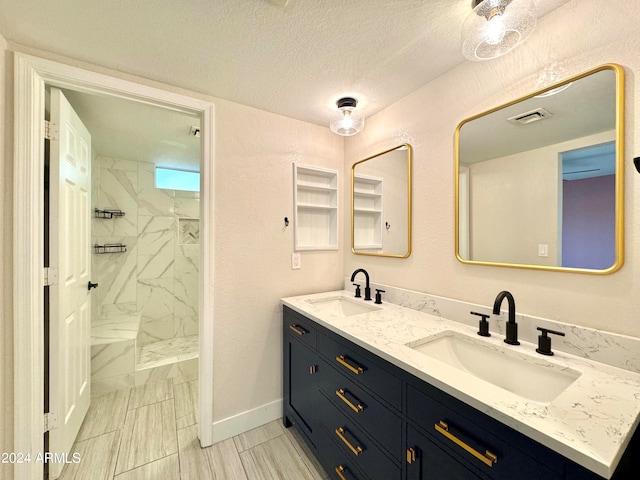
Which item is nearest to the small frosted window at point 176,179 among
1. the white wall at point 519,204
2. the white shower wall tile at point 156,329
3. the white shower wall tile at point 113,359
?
the white shower wall tile at point 156,329

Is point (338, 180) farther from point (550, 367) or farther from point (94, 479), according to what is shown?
point (94, 479)

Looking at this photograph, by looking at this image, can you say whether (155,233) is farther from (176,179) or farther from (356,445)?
(356,445)

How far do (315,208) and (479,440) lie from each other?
175 centimetres

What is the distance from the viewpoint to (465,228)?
54.4 inches

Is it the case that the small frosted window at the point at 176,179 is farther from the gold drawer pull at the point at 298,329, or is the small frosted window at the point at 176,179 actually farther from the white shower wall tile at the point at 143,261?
the gold drawer pull at the point at 298,329

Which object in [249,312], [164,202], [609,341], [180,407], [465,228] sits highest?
[164,202]

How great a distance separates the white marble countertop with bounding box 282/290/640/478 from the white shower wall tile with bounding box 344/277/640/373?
0.10 ft

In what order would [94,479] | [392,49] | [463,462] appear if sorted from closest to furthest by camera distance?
[463,462], [392,49], [94,479]

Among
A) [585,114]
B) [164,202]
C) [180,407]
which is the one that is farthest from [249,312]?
[164,202]

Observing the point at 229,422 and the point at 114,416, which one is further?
the point at 114,416

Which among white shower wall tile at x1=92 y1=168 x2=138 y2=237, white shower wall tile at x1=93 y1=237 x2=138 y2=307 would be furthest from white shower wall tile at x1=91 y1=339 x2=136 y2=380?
white shower wall tile at x1=92 y1=168 x2=138 y2=237

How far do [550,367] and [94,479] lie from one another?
2316mm

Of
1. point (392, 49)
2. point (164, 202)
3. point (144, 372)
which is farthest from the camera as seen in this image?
point (164, 202)

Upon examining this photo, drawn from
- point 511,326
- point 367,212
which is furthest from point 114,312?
point 511,326
